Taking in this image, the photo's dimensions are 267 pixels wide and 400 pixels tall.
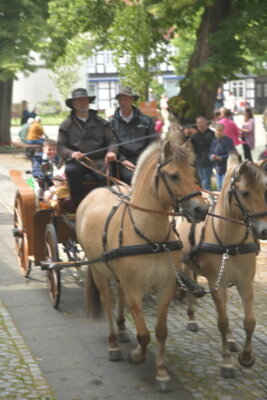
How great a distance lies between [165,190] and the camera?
6.99 metres

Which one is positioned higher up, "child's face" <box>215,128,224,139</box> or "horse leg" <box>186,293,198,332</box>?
"child's face" <box>215,128,224,139</box>

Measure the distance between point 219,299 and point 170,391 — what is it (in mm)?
983

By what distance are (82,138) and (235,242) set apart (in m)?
2.94

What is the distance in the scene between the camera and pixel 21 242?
11359 mm

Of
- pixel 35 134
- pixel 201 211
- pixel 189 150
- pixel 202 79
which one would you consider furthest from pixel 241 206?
pixel 35 134

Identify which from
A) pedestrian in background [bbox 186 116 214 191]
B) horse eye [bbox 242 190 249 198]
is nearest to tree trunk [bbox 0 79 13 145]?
pedestrian in background [bbox 186 116 214 191]

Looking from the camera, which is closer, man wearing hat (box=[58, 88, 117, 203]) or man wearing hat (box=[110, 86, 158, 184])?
man wearing hat (box=[58, 88, 117, 203])

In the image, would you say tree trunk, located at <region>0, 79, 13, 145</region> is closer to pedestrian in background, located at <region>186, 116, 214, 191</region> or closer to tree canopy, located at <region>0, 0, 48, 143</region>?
tree canopy, located at <region>0, 0, 48, 143</region>

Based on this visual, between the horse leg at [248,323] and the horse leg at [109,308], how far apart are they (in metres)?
1.24

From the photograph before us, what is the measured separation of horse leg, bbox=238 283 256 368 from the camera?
7.31 meters

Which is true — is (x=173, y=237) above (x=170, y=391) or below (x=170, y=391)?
above

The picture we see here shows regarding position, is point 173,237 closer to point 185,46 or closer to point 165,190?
point 165,190

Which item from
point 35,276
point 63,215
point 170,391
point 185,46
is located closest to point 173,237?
point 170,391

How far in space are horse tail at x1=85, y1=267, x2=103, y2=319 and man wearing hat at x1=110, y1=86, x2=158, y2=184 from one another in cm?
162
